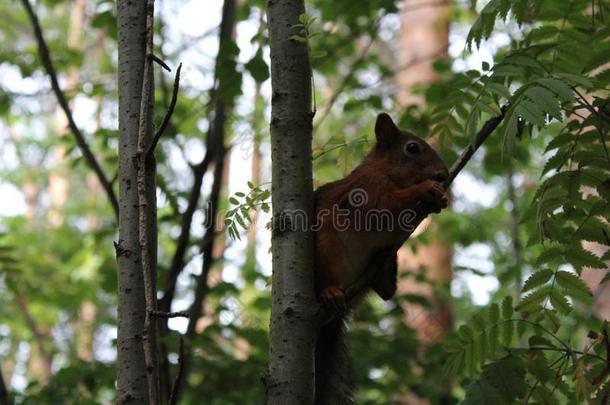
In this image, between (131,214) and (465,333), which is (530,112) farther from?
(131,214)

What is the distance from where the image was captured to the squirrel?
327cm

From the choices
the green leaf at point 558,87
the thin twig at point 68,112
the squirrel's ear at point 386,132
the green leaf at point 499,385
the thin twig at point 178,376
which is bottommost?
the thin twig at point 178,376

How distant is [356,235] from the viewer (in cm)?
350

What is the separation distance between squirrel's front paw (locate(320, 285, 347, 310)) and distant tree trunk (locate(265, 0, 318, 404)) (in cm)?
36

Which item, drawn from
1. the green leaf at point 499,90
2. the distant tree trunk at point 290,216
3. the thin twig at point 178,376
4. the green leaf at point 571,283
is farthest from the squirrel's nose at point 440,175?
the thin twig at point 178,376

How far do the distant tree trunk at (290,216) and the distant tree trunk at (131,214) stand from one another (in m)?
0.41

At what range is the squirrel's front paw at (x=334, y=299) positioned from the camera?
2918 mm

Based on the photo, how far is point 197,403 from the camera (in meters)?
5.16

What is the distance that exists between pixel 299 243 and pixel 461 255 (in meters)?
11.2

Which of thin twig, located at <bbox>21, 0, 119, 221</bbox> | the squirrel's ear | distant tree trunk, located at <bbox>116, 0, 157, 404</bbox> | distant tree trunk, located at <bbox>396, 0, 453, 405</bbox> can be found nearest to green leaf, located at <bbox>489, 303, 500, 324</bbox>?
the squirrel's ear

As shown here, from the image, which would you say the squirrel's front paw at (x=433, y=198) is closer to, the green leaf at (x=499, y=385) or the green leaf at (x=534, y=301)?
the green leaf at (x=534, y=301)

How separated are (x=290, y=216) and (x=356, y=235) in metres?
Result: 0.96

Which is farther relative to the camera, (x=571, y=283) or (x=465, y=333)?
(x=465, y=333)

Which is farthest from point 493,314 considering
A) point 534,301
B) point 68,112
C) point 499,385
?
point 68,112
